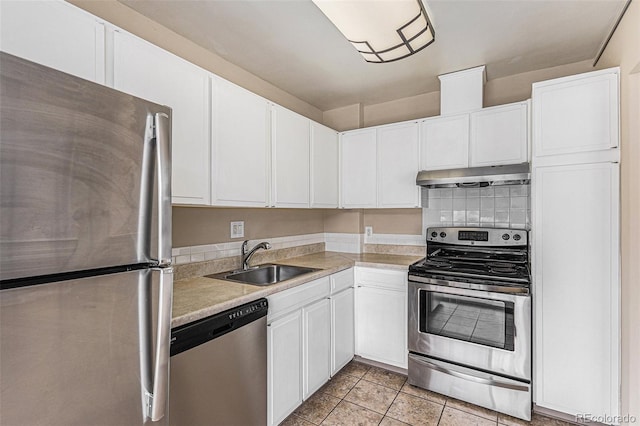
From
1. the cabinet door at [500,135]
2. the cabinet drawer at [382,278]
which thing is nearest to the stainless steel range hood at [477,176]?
the cabinet door at [500,135]

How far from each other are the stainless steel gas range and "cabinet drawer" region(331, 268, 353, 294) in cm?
51

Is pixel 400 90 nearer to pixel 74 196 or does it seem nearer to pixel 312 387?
pixel 312 387

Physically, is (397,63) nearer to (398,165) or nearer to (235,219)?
(398,165)

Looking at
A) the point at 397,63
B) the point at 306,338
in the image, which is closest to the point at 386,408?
the point at 306,338

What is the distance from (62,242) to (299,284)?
1.44m

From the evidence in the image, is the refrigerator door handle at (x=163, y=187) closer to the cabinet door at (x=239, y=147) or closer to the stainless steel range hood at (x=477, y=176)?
the cabinet door at (x=239, y=147)

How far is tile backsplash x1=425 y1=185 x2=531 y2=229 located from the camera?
2.63 meters

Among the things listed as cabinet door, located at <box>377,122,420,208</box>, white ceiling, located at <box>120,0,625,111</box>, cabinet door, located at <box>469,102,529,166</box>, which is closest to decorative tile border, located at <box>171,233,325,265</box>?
cabinet door, located at <box>377,122,420,208</box>

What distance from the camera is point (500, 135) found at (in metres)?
2.43

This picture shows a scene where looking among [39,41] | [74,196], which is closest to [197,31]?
[39,41]

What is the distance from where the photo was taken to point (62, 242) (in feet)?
2.60

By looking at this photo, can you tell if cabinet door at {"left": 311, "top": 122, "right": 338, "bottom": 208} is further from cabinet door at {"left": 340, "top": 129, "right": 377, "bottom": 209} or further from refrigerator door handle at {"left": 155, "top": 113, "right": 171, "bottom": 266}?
refrigerator door handle at {"left": 155, "top": 113, "right": 171, "bottom": 266}

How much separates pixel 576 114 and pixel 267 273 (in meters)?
2.41

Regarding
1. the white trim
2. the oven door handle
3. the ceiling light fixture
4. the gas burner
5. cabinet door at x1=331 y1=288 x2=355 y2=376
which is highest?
the ceiling light fixture
